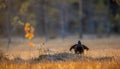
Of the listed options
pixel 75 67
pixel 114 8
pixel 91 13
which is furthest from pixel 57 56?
pixel 91 13

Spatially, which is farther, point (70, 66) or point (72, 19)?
point (72, 19)

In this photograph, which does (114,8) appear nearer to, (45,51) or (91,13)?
(91,13)

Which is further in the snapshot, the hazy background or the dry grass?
the hazy background

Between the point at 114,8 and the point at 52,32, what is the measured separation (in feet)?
46.8

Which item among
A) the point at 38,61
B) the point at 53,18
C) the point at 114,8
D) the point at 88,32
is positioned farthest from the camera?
the point at 88,32

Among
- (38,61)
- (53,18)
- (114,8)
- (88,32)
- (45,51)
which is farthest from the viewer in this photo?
(88,32)

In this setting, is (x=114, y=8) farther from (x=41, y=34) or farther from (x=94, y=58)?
(x=94, y=58)

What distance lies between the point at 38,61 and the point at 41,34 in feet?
186

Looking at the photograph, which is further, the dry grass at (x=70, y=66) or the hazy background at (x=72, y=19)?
the hazy background at (x=72, y=19)

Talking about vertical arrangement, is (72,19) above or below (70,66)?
below

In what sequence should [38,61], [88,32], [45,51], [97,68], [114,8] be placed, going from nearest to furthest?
[97,68] < [38,61] < [45,51] < [114,8] < [88,32]

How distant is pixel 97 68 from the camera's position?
69.1ft

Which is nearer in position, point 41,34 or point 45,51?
point 45,51

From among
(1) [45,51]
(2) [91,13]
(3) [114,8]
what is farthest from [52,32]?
(1) [45,51]
